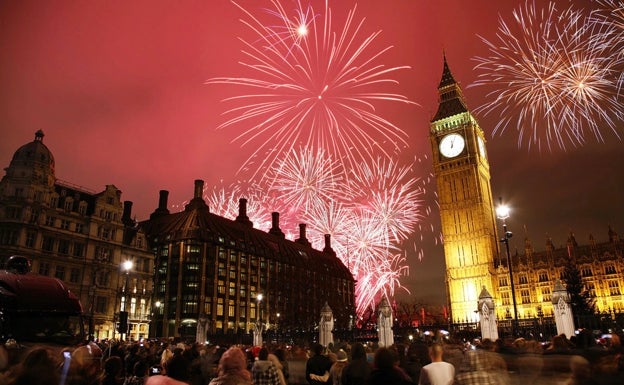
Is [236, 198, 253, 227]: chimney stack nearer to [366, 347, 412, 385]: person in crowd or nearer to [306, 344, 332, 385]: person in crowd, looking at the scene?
[306, 344, 332, 385]: person in crowd

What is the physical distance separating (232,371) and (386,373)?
7.19ft

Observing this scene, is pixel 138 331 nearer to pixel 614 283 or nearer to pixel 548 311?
pixel 548 311

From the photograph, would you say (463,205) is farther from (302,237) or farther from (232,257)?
(232,257)

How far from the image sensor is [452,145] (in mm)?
98312

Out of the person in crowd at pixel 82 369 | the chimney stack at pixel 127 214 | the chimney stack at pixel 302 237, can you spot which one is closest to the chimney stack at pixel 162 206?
the chimney stack at pixel 127 214

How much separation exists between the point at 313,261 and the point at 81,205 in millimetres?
65141

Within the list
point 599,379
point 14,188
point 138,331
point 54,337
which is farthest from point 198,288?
point 599,379

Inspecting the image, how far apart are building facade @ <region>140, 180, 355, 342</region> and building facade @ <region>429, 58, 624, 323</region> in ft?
90.4

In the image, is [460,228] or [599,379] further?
[460,228]

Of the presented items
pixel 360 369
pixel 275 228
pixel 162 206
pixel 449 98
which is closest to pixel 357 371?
pixel 360 369

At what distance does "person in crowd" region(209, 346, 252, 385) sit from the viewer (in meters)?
6.12

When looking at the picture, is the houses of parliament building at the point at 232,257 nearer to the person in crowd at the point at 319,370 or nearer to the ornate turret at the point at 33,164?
the ornate turret at the point at 33,164

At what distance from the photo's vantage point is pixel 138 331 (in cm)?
6444

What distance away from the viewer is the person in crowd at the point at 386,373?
573 cm
